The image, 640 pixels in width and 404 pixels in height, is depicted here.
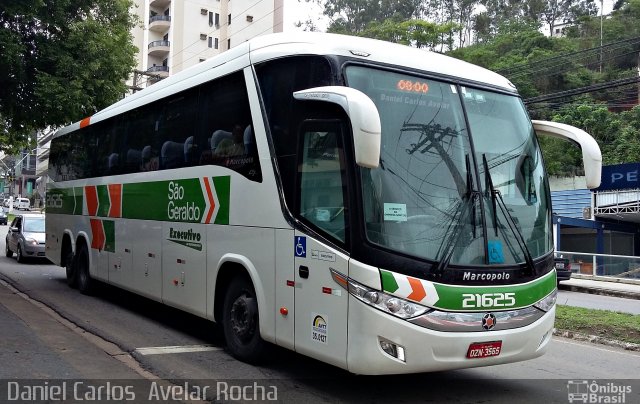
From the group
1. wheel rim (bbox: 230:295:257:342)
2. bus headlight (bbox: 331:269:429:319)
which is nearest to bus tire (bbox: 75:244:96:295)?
wheel rim (bbox: 230:295:257:342)

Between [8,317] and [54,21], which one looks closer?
[8,317]

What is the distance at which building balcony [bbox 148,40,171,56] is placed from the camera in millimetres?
58859

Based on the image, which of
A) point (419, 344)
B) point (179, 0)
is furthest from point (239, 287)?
point (179, 0)

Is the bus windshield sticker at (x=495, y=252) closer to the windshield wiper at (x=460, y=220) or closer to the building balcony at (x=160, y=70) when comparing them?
the windshield wiper at (x=460, y=220)

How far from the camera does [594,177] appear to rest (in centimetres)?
645

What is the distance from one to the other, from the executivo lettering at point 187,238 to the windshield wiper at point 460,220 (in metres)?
3.74

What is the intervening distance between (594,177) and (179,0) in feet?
191

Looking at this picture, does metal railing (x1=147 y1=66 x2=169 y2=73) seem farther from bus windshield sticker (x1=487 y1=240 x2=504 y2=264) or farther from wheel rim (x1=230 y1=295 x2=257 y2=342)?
bus windshield sticker (x1=487 y1=240 x2=504 y2=264)

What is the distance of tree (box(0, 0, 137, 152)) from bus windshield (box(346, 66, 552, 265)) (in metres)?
9.43

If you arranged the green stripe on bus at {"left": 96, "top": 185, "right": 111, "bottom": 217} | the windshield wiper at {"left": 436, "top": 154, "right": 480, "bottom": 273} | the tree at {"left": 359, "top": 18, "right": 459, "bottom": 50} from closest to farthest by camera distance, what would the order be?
the windshield wiper at {"left": 436, "top": 154, "right": 480, "bottom": 273} → the green stripe on bus at {"left": 96, "top": 185, "right": 111, "bottom": 217} → the tree at {"left": 359, "top": 18, "right": 459, "bottom": 50}

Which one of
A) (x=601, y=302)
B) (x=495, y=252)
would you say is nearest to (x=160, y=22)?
(x=601, y=302)

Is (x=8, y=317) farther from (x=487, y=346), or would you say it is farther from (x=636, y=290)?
(x=636, y=290)

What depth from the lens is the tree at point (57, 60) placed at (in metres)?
13.0

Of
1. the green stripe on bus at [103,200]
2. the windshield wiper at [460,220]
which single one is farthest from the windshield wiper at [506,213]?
the green stripe on bus at [103,200]
